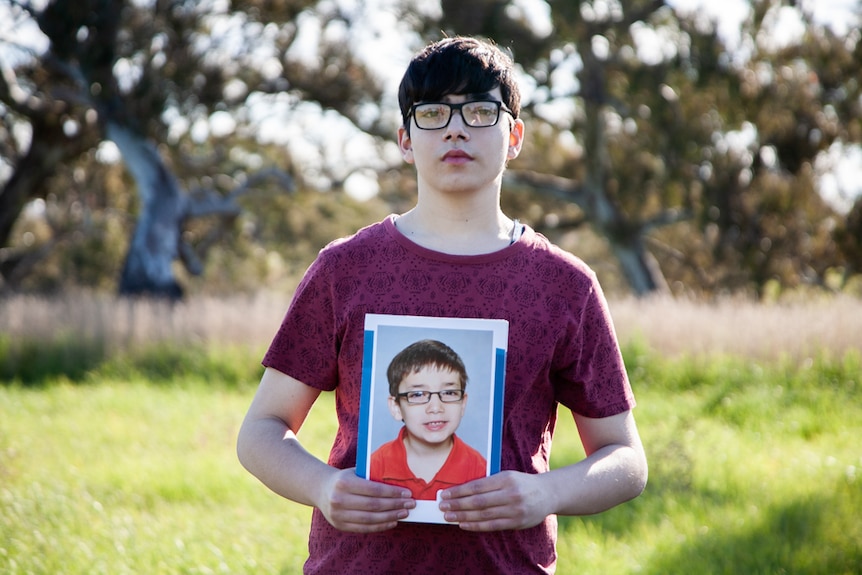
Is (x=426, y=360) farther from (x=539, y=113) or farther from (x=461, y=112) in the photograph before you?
(x=539, y=113)

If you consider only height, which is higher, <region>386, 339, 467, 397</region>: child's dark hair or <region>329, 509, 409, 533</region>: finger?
<region>386, 339, 467, 397</region>: child's dark hair

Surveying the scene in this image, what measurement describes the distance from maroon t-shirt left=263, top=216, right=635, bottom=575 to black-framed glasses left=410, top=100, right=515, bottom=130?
0.71ft

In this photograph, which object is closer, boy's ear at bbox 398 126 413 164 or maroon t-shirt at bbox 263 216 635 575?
maroon t-shirt at bbox 263 216 635 575

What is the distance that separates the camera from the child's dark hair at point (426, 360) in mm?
1526

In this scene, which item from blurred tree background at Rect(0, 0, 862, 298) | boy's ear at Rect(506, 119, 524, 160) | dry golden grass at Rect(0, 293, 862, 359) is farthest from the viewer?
blurred tree background at Rect(0, 0, 862, 298)

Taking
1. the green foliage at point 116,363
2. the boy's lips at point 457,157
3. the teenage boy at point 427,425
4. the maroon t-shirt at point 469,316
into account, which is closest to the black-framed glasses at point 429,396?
the teenage boy at point 427,425

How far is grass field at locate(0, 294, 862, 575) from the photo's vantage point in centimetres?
398

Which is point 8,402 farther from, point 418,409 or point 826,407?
point 418,409

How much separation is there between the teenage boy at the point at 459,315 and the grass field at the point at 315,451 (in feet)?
7.86

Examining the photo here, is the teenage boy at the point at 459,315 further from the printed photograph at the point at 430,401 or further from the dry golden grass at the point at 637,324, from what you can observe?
the dry golden grass at the point at 637,324

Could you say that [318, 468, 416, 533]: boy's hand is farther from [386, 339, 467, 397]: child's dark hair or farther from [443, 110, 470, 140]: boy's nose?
[443, 110, 470, 140]: boy's nose

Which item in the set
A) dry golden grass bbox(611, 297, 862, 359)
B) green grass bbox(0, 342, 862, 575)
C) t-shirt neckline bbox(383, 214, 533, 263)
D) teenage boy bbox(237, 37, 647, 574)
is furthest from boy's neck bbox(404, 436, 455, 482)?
dry golden grass bbox(611, 297, 862, 359)

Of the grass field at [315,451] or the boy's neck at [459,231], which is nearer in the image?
the boy's neck at [459,231]

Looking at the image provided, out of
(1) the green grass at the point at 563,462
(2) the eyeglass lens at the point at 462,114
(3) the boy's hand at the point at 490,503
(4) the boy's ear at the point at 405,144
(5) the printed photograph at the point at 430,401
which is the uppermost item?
(2) the eyeglass lens at the point at 462,114
